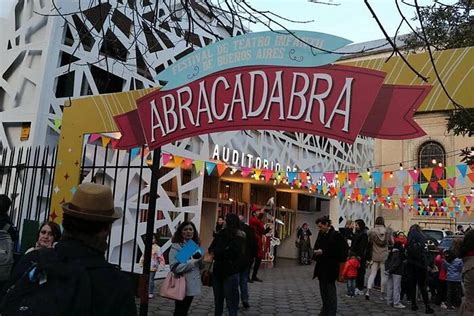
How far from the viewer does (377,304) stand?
898 cm

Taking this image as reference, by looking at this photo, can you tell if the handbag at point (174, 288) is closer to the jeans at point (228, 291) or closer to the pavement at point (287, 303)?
the jeans at point (228, 291)

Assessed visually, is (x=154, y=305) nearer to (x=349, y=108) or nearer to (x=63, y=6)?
(x=349, y=108)

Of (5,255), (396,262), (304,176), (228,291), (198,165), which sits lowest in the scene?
(228,291)

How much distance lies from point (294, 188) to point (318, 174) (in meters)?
3.48

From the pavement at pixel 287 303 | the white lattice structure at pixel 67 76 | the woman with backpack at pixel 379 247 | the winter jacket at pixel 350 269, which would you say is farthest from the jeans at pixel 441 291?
the white lattice structure at pixel 67 76

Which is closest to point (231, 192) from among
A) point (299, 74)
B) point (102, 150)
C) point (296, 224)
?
point (296, 224)

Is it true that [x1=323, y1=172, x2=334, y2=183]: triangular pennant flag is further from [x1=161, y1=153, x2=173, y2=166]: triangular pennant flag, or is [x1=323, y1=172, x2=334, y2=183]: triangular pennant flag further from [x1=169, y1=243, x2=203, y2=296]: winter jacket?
[x1=169, y1=243, x2=203, y2=296]: winter jacket

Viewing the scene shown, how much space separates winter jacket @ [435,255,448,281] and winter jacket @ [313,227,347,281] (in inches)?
142

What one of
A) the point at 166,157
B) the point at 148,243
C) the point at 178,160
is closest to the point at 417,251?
the point at 148,243

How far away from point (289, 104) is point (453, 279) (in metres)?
6.15

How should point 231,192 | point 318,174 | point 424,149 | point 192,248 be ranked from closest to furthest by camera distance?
point 192,248 → point 318,174 → point 231,192 → point 424,149

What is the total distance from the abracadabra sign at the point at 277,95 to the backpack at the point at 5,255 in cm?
180

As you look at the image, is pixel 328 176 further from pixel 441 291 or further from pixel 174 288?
pixel 174 288

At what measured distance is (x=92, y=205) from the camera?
80.7 inches
